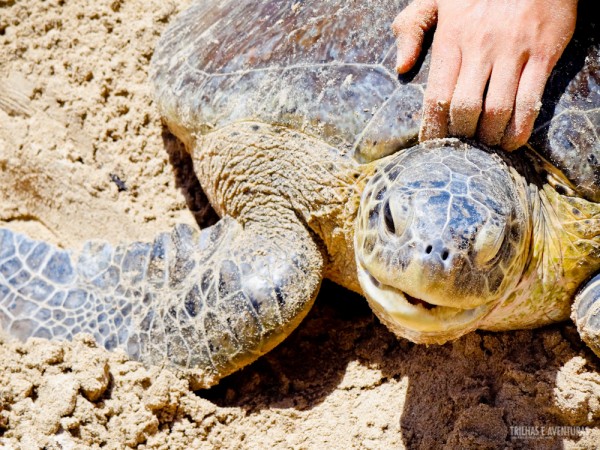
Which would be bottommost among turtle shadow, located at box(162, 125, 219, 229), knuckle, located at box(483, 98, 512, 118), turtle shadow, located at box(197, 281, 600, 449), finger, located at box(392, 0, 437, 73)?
turtle shadow, located at box(197, 281, 600, 449)

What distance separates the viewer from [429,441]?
7.66 ft

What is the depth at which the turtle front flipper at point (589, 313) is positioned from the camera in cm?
225

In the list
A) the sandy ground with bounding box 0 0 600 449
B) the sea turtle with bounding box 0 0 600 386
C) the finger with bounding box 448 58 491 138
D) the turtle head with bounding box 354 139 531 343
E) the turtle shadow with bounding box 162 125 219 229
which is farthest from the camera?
the turtle shadow with bounding box 162 125 219 229

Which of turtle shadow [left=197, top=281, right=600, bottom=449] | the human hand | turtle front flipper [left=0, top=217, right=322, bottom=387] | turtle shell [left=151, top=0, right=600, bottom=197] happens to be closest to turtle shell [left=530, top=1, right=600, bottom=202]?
turtle shell [left=151, top=0, right=600, bottom=197]

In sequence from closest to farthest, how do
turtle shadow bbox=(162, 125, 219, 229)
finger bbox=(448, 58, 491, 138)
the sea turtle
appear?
the sea turtle < finger bbox=(448, 58, 491, 138) < turtle shadow bbox=(162, 125, 219, 229)

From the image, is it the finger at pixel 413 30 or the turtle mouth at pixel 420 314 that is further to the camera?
the finger at pixel 413 30

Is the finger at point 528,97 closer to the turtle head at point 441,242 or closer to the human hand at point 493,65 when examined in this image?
the human hand at point 493,65

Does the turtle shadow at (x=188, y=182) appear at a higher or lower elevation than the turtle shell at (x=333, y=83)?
lower

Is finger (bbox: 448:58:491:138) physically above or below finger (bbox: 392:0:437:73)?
below

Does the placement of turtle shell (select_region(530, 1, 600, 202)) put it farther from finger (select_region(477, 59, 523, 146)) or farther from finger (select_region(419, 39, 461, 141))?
finger (select_region(419, 39, 461, 141))

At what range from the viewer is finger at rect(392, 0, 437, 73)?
7.91ft

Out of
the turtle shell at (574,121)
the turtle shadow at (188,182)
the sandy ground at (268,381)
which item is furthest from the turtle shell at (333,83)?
the sandy ground at (268,381)

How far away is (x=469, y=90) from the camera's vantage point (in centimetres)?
215

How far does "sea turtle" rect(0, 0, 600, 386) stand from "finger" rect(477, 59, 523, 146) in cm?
12
